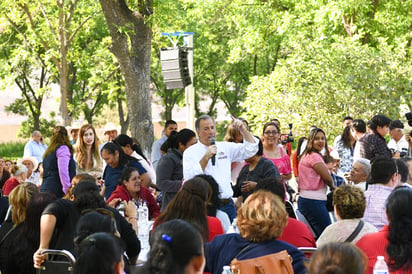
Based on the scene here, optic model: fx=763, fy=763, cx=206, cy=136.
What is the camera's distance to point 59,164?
9.30 m

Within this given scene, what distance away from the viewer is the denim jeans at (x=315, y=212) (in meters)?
8.58

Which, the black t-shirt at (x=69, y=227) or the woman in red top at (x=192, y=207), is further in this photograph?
the black t-shirt at (x=69, y=227)

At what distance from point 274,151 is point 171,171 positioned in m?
1.73

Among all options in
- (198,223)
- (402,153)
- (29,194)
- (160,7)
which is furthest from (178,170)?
(160,7)

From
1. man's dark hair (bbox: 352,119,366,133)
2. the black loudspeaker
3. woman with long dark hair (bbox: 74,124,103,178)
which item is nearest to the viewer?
woman with long dark hair (bbox: 74,124,103,178)

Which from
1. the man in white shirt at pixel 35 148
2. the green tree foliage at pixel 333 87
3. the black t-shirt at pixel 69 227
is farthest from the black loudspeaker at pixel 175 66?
the black t-shirt at pixel 69 227

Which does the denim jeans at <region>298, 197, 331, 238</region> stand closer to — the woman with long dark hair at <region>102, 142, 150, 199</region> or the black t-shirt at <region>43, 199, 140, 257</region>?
the woman with long dark hair at <region>102, 142, 150, 199</region>

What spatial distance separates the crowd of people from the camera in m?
3.55

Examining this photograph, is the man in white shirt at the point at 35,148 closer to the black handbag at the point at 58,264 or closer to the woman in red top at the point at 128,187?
the woman in red top at the point at 128,187

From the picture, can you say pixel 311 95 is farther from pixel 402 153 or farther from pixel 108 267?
pixel 108 267

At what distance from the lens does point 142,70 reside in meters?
14.2

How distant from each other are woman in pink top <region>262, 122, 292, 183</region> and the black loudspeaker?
18.6 feet

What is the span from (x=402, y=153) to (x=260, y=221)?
779cm

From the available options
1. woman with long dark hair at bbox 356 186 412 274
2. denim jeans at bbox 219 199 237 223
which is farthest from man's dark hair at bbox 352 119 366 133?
woman with long dark hair at bbox 356 186 412 274
